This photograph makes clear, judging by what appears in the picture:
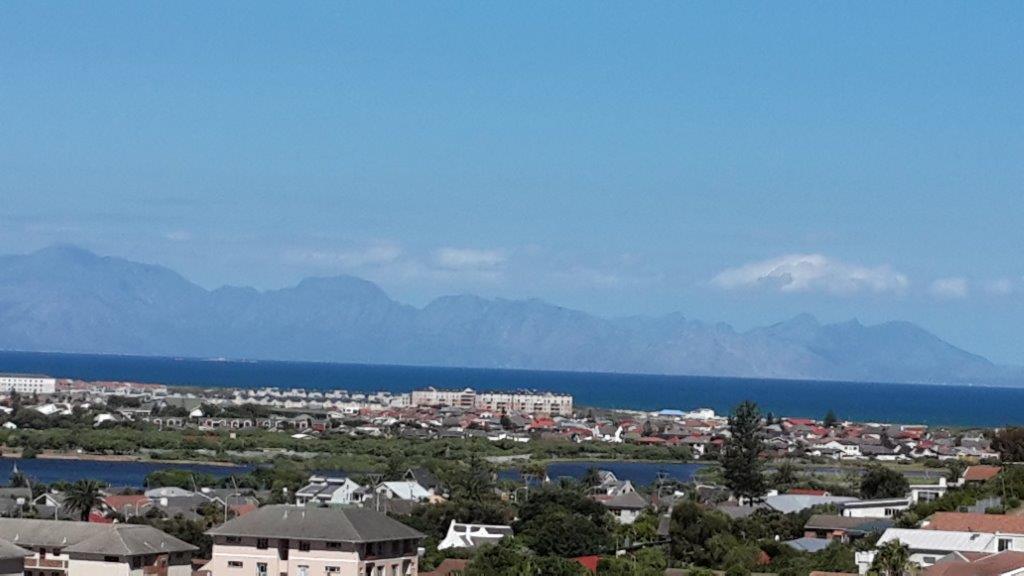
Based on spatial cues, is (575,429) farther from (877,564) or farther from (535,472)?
(877,564)

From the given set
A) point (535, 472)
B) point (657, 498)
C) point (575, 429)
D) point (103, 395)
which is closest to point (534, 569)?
point (657, 498)

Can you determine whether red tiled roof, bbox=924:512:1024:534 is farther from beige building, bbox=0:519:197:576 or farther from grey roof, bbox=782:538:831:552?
beige building, bbox=0:519:197:576

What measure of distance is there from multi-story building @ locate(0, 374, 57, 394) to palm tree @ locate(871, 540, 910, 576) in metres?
128

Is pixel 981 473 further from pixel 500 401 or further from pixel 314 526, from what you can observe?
pixel 500 401

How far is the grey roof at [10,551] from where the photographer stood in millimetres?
31328

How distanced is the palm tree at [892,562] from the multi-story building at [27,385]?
5033 inches

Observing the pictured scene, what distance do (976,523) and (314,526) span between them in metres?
13.3

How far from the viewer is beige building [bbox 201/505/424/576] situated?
30.9m

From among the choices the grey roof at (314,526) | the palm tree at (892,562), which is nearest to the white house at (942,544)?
the palm tree at (892,562)

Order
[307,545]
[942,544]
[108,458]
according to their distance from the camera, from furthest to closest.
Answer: [108,458] < [942,544] < [307,545]

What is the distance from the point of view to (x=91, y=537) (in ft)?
108

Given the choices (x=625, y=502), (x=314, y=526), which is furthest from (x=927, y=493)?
(x=314, y=526)

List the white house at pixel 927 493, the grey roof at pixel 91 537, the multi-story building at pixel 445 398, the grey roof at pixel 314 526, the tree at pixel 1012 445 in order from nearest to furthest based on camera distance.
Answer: the grey roof at pixel 314 526 → the grey roof at pixel 91 537 → the white house at pixel 927 493 → the tree at pixel 1012 445 → the multi-story building at pixel 445 398

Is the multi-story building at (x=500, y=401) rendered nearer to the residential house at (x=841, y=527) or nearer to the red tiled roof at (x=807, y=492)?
the red tiled roof at (x=807, y=492)
